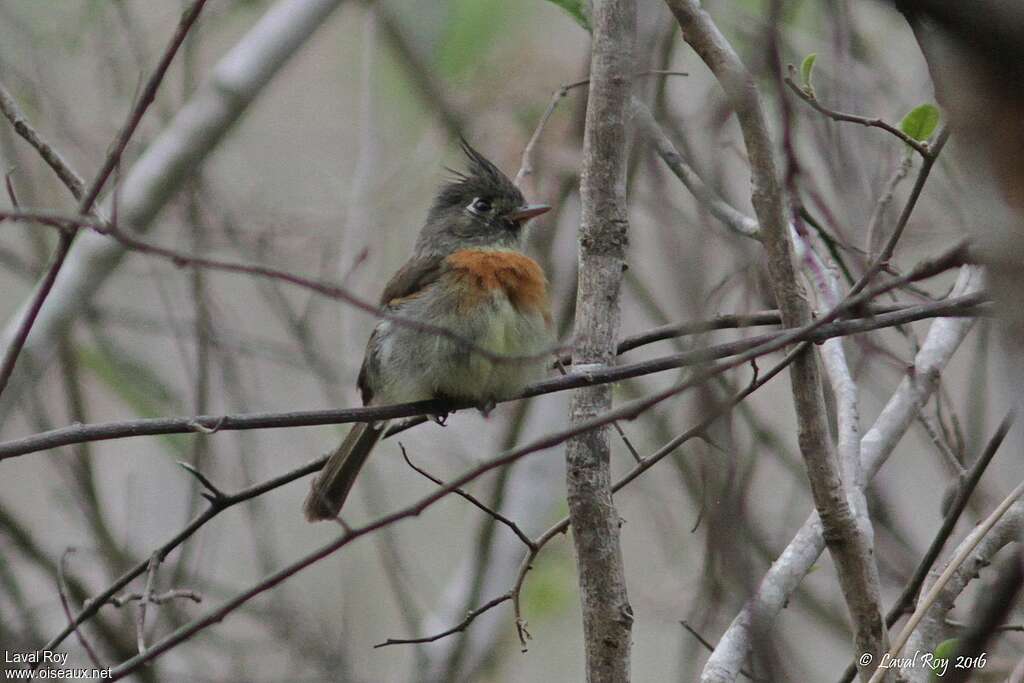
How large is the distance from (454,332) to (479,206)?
41.5 inches

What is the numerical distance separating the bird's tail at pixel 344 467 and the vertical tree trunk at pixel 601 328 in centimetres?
136

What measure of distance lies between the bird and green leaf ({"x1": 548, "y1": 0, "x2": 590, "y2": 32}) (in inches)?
39.5

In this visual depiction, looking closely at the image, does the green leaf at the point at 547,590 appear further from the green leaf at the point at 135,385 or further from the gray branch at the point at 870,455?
the gray branch at the point at 870,455

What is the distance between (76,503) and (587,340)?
3.76m

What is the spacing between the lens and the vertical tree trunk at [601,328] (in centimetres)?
265

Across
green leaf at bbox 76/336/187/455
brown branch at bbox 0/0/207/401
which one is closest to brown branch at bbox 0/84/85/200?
brown branch at bbox 0/0/207/401

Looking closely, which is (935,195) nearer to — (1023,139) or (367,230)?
(367,230)

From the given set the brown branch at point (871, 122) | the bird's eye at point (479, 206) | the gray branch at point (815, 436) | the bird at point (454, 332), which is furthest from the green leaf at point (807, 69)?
the bird's eye at point (479, 206)

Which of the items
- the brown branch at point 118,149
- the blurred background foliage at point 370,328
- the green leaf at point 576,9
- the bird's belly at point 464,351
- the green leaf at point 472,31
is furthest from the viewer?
the green leaf at point 472,31

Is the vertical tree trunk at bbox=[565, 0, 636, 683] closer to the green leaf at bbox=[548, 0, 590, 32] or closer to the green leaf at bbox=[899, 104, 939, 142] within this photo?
the green leaf at bbox=[548, 0, 590, 32]

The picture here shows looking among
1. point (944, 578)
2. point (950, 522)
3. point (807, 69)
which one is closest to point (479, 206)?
point (807, 69)

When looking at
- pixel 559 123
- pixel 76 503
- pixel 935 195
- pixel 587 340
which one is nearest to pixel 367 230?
pixel 559 123

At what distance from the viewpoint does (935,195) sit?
4.91 meters

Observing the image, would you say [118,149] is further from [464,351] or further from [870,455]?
[870,455]
